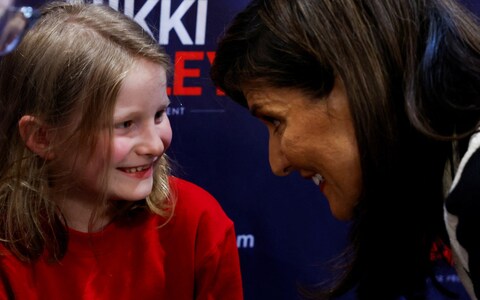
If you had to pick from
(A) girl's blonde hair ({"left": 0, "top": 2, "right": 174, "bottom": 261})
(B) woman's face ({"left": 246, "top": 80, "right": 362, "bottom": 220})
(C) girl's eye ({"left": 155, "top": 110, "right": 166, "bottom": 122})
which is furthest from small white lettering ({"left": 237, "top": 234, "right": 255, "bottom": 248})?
(B) woman's face ({"left": 246, "top": 80, "right": 362, "bottom": 220})

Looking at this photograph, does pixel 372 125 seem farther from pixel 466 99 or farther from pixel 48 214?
pixel 48 214

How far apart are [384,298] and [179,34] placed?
79 cm

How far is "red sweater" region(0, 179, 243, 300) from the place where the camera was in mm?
1318

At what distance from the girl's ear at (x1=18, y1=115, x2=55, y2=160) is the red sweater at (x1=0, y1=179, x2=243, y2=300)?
14cm

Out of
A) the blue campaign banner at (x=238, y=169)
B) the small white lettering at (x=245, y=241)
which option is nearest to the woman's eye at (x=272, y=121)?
the blue campaign banner at (x=238, y=169)

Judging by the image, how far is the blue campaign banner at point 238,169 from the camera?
172 cm

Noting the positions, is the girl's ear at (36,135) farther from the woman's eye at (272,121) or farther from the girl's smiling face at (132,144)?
the woman's eye at (272,121)

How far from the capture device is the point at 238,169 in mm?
1784

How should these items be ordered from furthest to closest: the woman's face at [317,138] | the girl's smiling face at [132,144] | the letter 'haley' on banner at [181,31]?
1. the letter 'haley' on banner at [181,31]
2. the girl's smiling face at [132,144]
3. the woman's face at [317,138]

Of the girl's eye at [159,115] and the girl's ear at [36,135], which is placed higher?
the girl's eye at [159,115]

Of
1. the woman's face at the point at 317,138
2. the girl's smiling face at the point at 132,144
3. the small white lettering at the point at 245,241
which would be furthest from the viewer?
the small white lettering at the point at 245,241

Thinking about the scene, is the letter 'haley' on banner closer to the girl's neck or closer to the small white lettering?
the small white lettering

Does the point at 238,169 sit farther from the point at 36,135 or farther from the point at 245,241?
the point at 36,135

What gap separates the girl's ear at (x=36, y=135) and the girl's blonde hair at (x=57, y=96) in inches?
0.5
